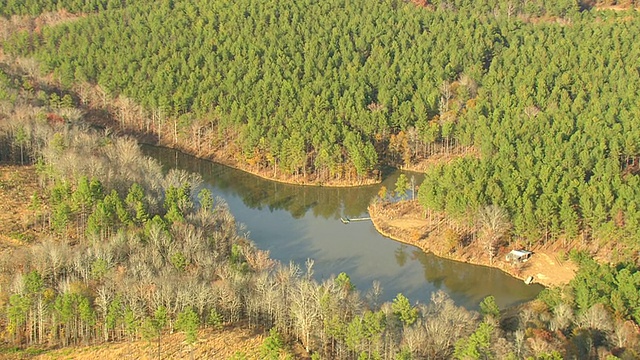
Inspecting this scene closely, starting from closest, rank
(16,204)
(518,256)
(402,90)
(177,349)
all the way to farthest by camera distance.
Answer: (177,349) < (518,256) < (16,204) < (402,90)

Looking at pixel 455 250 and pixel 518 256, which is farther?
pixel 455 250

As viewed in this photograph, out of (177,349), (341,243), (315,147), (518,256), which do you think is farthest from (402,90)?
(177,349)

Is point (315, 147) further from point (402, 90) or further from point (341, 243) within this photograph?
point (341, 243)

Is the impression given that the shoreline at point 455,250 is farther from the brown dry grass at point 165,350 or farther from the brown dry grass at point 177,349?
the brown dry grass at point 165,350

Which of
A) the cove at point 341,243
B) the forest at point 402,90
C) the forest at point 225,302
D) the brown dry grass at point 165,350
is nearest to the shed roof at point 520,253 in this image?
the forest at point 402,90

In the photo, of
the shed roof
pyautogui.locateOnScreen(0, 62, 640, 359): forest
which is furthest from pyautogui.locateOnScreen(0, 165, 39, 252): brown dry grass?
the shed roof

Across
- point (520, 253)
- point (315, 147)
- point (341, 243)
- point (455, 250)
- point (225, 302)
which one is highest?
point (315, 147)
